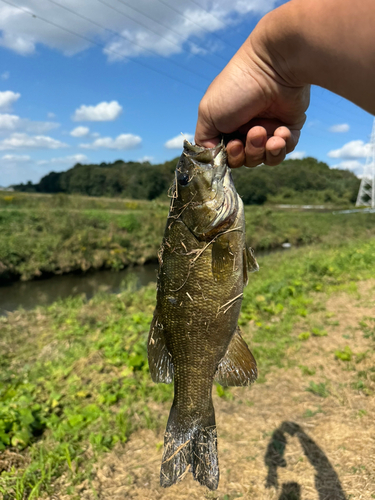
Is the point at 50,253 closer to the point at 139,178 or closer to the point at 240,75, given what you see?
the point at 240,75

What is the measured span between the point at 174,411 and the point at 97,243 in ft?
60.5

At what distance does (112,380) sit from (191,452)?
11.2 ft

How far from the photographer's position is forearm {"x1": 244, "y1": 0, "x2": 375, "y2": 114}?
1027mm

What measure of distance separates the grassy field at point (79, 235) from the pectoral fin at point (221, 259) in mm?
16187

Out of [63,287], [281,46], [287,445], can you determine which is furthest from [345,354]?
[63,287]

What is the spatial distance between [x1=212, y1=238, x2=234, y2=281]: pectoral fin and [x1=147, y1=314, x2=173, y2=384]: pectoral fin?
499 mm

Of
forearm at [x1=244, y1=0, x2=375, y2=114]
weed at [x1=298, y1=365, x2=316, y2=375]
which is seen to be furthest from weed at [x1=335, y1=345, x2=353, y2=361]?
forearm at [x1=244, y1=0, x2=375, y2=114]

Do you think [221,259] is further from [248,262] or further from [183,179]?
[183,179]

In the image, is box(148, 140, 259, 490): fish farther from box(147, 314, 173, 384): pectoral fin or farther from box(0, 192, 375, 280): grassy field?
box(0, 192, 375, 280): grassy field

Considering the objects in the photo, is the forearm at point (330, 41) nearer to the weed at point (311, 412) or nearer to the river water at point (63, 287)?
the weed at point (311, 412)

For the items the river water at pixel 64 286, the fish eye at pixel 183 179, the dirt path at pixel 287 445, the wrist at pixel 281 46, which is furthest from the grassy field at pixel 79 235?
the wrist at pixel 281 46

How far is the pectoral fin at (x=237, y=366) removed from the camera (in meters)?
2.11

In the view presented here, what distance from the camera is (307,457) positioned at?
11.9 feet

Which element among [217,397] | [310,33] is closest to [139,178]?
[217,397]
